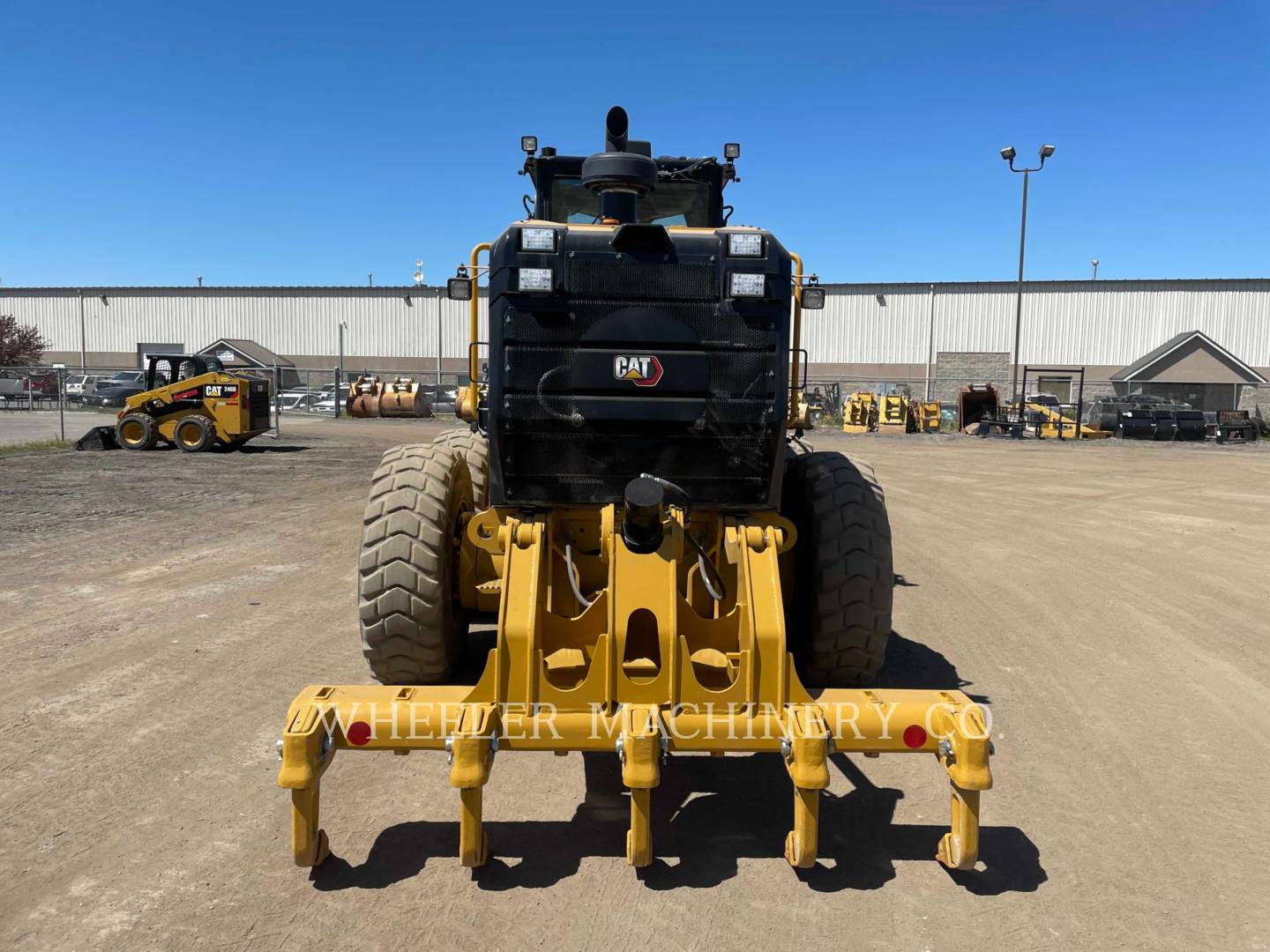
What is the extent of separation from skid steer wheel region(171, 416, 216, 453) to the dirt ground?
13844mm

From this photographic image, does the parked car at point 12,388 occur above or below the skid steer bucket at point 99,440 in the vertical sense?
above

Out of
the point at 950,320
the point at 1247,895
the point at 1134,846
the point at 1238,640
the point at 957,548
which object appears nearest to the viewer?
the point at 1247,895

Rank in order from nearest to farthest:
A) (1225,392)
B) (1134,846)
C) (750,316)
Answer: (1134,846) → (750,316) → (1225,392)

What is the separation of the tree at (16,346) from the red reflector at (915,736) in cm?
5658

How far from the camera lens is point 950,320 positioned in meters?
53.4

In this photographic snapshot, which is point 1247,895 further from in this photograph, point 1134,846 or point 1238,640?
point 1238,640

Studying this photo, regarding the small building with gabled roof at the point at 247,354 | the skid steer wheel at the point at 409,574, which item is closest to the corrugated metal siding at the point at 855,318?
the small building with gabled roof at the point at 247,354

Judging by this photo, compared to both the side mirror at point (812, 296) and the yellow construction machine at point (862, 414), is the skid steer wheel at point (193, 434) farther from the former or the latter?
the yellow construction machine at point (862, 414)

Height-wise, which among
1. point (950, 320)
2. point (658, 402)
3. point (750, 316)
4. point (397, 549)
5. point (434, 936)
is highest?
point (950, 320)

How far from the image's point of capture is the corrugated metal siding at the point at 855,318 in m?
51.8

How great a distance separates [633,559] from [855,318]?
52.8 metres

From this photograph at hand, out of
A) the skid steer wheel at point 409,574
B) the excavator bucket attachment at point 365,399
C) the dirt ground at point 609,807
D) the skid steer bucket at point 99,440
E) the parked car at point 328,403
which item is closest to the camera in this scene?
the dirt ground at point 609,807

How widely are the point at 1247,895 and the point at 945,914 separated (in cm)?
114

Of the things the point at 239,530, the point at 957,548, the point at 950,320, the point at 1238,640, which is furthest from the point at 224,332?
the point at 1238,640
